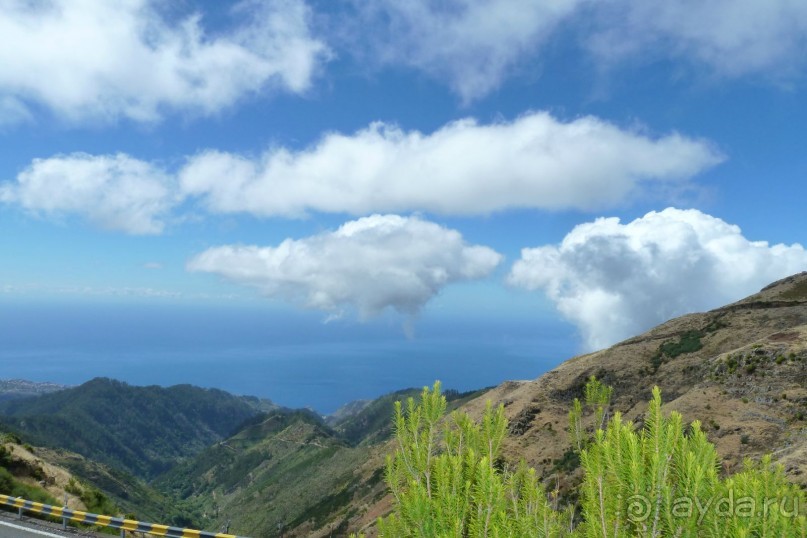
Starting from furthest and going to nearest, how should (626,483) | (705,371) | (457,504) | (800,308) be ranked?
(800,308), (705,371), (457,504), (626,483)

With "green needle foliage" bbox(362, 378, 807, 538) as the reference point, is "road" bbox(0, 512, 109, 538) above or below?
below

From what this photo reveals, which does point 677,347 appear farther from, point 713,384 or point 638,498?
point 638,498

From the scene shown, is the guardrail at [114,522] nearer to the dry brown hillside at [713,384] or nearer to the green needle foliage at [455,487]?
the green needle foliage at [455,487]

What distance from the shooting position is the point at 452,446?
9133mm

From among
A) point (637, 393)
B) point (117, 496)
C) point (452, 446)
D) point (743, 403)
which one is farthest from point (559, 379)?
point (117, 496)

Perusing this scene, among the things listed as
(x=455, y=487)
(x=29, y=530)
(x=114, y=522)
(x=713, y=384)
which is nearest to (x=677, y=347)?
(x=713, y=384)

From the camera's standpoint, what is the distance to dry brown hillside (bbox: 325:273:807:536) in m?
36.2

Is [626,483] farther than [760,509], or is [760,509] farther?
[626,483]

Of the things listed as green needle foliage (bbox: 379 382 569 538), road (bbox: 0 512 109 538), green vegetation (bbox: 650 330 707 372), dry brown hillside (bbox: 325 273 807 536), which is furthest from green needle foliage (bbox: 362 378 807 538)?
green vegetation (bbox: 650 330 707 372)

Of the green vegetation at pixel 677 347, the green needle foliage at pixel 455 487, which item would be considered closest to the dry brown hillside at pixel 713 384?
the green vegetation at pixel 677 347

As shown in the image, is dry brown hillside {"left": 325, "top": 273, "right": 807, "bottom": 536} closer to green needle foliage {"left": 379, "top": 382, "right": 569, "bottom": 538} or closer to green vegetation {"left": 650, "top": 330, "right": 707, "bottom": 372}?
green vegetation {"left": 650, "top": 330, "right": 707, "bottom": 372}

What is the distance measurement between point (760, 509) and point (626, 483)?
1.32 meters

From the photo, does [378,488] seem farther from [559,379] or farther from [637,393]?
[637,393]

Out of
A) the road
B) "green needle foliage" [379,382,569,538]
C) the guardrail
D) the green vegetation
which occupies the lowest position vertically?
the road
